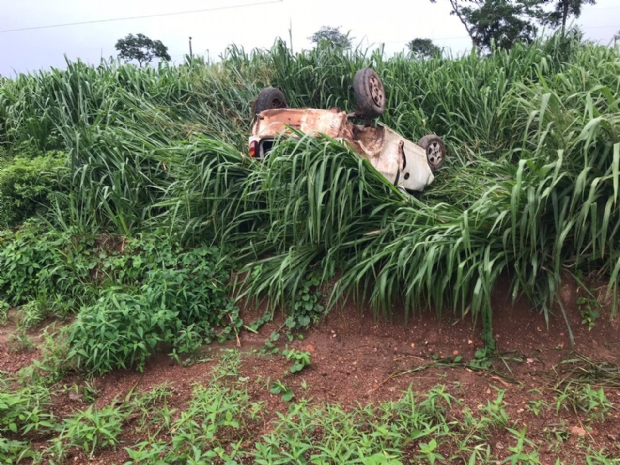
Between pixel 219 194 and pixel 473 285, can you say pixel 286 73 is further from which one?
pixel 473 285

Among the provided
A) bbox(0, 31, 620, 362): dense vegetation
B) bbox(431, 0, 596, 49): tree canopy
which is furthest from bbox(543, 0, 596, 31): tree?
bbox(0, 31, 620, 362): dense vegetation

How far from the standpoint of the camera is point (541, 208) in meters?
2.39

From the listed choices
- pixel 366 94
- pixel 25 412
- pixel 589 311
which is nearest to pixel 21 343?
pixel 25 412

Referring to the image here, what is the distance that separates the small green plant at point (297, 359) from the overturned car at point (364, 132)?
1.63 meters

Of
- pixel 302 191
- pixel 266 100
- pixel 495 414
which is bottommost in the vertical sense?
pixel 495 414

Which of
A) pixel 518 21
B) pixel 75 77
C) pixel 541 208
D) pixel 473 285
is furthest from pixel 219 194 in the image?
pixel 518 21

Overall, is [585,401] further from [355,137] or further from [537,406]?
Answer: [355,137]

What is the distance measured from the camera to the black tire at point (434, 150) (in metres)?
4.32

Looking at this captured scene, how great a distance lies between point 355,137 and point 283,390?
2303 millimetres

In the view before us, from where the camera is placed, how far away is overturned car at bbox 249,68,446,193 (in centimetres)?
359

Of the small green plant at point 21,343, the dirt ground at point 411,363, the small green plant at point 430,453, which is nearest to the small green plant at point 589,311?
the dirt ground at point 411,363

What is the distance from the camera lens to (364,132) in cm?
388

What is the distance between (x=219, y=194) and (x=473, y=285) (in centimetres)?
194

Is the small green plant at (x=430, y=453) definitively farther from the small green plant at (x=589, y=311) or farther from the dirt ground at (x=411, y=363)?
the small green plant at (x=589, y=311)
